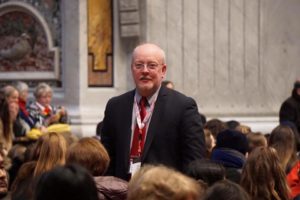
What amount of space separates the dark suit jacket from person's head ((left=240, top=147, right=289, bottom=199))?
341mm

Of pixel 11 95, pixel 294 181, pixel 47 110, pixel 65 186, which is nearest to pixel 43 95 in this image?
pixel 47 110

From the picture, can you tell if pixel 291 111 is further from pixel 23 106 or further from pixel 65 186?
pixel 65 186

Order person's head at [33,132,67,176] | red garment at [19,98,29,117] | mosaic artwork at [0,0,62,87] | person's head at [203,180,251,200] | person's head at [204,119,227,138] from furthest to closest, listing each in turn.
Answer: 1. mosaic artwork at [0,0,62,87]
2. red garment at [19,98,29,117]
3. person's head at [204,119,227,138]
4. person's head at [33,132,67,176]
5. person's head at [203,180,251,200]

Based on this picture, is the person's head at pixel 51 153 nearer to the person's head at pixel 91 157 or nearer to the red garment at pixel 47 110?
the person's head at pixel 91 157

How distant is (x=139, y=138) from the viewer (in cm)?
654

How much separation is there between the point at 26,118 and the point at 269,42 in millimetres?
4483

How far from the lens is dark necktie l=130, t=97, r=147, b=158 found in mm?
6523

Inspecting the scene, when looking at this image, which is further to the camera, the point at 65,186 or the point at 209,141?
the point at 209,141

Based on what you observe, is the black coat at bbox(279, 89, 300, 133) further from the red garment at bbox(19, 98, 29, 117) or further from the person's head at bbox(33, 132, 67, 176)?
the person's head at bbox(33, 132, 67, 176)

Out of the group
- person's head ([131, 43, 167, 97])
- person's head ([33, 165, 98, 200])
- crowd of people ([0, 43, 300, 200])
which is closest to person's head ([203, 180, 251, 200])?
crowd of people ([0, 43, 300, 200])

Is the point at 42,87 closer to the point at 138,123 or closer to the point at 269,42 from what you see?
the point at 269,42

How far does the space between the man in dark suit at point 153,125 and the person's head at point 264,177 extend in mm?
341

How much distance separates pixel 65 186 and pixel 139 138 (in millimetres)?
2587

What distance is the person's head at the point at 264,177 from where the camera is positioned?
21.6 ft
